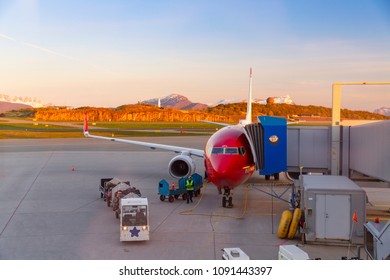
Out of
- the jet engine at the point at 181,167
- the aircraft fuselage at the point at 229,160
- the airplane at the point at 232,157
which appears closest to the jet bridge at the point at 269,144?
the airplane at the point at 232,157

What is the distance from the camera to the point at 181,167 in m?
27.8

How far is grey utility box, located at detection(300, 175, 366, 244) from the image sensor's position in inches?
616

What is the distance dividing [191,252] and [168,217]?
530 cm

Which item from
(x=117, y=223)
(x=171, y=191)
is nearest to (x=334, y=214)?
(x=117, y=223)

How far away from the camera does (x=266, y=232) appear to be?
17.0m

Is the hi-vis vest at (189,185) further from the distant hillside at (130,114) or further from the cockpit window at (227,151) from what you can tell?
the distant hillside at (130,114)

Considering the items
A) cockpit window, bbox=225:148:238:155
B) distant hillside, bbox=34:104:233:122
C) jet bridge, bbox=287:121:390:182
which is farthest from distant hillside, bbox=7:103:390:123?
cockpit window, bbox=225:148:238:155

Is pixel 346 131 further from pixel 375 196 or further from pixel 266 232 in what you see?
pixel 266 232

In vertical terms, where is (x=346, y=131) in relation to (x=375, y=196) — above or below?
above

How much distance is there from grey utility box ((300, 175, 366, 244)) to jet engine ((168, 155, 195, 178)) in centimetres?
1194

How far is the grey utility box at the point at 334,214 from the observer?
51.3ft
